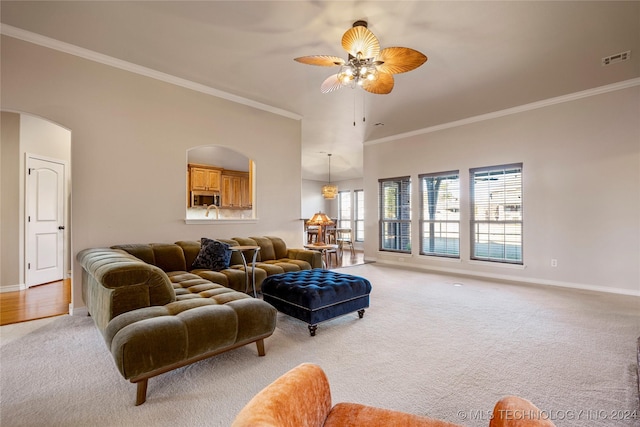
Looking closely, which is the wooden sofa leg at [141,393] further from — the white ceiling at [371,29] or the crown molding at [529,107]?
the crown molding at [529,107]

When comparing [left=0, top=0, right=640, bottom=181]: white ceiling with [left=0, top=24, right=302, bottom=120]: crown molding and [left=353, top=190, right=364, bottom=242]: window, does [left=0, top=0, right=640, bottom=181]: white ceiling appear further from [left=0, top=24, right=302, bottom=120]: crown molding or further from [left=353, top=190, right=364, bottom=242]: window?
[left=353, top=190, right=364, bottom=242]: window

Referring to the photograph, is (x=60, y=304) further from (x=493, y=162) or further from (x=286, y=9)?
(x=493, y=162)

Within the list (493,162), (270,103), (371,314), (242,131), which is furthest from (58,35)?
(493,162)

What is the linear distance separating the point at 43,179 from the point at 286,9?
5.07 metres

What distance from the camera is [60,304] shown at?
3.81 m

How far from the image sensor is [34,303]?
3834 mm

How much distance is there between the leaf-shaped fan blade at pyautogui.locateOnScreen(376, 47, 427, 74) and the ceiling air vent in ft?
8.91

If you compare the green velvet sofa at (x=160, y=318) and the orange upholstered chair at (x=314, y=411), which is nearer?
the orange upholstered chair at (x=314, y=411)

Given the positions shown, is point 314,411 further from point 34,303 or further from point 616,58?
point 616,58

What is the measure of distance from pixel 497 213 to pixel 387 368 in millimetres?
4502

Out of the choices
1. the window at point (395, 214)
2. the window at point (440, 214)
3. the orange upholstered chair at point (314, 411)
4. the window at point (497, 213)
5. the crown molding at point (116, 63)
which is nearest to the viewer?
the orange upholstered chair at point (314, 411)

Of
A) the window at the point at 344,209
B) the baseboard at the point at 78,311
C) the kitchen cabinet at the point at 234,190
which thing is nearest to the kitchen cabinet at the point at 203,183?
the kitchen cabinet at the point at 234,190

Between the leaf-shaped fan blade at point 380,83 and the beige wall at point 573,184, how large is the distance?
3.29 metres

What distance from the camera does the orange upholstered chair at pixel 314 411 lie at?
0.79m
